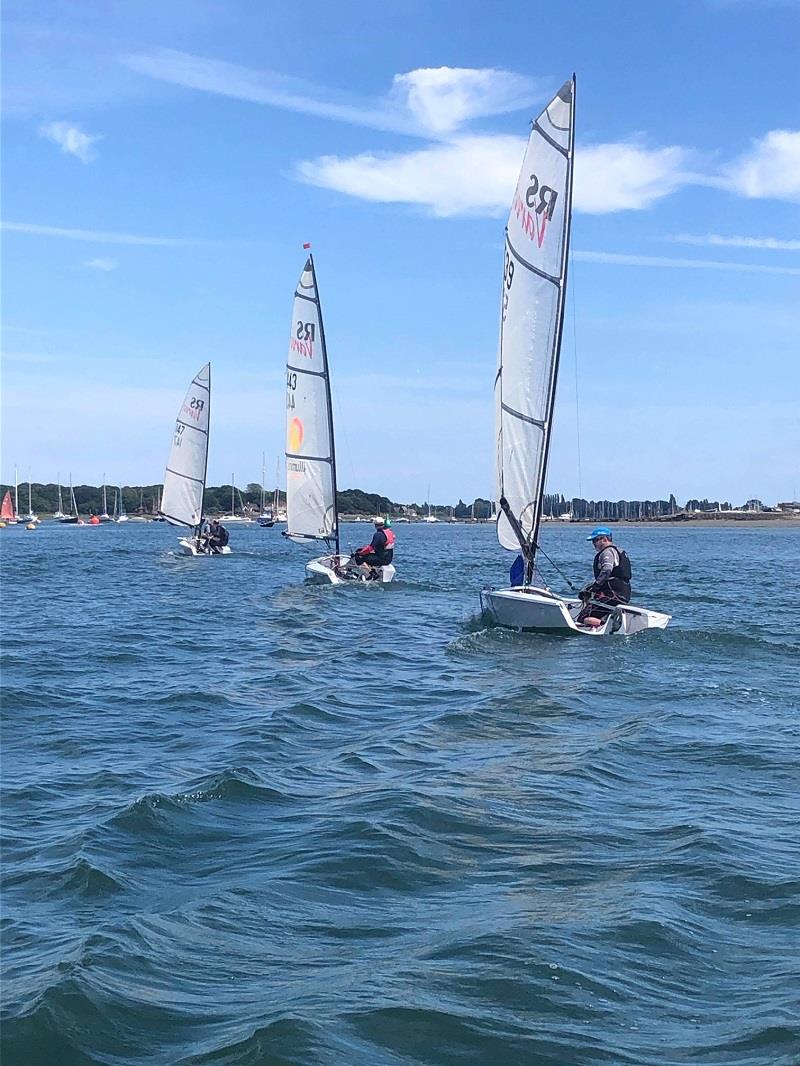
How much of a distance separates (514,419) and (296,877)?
1327 centimetres

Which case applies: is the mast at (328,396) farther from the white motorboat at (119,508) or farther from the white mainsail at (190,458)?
the white motorboat at (119,508)

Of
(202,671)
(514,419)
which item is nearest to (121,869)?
(202,671)

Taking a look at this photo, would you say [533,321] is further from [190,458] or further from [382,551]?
[190,458]

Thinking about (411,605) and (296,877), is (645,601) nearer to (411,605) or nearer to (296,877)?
(411,605)

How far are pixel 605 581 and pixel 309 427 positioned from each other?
577 inches

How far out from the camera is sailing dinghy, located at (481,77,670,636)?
17875 mm

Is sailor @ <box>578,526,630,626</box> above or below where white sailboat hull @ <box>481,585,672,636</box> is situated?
above

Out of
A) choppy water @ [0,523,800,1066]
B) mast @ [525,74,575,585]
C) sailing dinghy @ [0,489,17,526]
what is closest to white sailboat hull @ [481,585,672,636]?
mast @ [525,74,575,585]

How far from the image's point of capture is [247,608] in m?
22.1

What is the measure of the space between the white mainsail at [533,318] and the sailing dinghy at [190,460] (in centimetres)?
2726

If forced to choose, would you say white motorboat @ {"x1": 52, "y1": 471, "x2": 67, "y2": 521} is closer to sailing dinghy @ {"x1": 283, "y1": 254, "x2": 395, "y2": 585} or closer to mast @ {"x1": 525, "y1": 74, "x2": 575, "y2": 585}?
sailing dinghy @ {"x1": 283, "y1": 254, "x2": 395, "y2": 585}

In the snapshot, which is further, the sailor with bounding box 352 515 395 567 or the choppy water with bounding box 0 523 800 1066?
the sailor with bounding box 352 515 395 567

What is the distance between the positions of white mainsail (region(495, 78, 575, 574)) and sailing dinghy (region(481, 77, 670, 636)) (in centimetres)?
2

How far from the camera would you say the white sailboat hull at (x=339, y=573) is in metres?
26.2
